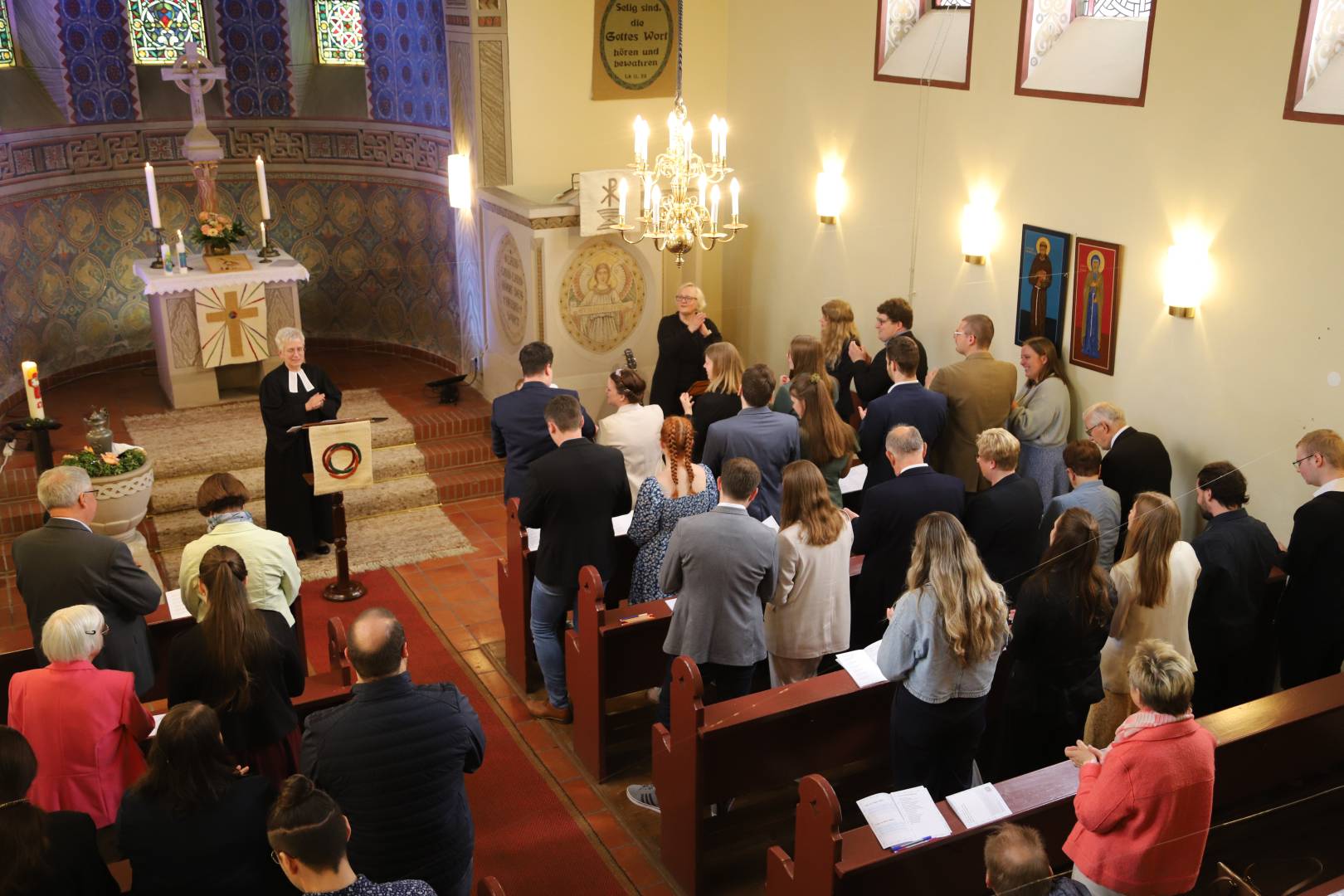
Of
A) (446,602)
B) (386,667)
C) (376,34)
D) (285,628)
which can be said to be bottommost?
(446,602)

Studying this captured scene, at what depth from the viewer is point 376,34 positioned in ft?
37.1

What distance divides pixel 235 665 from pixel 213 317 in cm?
604

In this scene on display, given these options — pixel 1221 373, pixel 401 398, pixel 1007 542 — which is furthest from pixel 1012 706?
pixel 401 398

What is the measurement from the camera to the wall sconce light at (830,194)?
9.41 m

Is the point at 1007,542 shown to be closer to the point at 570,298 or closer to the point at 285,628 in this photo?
the point at 285,628

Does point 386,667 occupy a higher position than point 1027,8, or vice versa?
point 1027,8

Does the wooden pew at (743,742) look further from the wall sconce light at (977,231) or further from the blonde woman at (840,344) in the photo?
the wall sconce light at (977,231)

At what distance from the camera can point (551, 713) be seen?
6.52 metres

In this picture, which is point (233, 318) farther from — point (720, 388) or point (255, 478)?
point (720, 388)

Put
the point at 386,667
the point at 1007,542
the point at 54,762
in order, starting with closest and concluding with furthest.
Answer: the point at 386,667 < the point at 54,762 < the point at 1007,542

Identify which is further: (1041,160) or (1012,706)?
(1041,160)

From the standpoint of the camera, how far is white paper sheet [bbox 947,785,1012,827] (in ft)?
13.3

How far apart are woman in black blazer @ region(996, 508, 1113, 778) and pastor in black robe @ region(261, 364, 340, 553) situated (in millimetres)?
4993

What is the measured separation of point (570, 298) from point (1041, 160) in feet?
12.8
